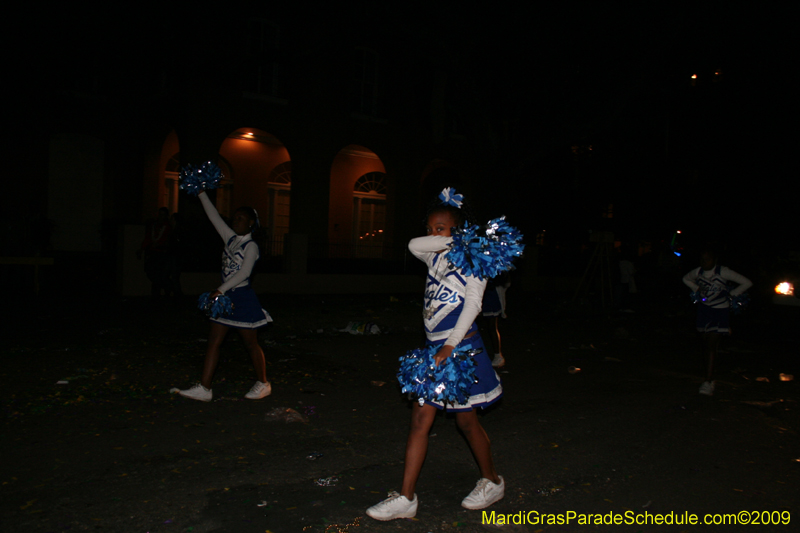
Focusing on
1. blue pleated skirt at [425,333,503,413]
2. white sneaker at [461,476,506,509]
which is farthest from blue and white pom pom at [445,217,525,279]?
white sneaker at [461,476,506,509]

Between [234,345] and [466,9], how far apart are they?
348 inches

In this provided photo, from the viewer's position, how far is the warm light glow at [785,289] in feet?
28.8

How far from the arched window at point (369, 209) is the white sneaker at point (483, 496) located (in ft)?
63.3

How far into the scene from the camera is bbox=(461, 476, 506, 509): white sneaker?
3.53 m

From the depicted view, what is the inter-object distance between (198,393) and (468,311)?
314 centimetres

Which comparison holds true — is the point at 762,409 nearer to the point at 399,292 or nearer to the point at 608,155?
the point at 399,292

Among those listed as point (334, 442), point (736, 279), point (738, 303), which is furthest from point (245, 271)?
point (738, 303)

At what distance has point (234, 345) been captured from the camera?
325 inches

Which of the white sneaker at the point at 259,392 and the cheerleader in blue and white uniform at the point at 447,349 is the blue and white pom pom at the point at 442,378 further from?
the white sneaker at the point at 259,392

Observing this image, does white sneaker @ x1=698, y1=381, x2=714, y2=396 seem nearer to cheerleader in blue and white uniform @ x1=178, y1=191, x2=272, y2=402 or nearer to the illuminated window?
cheerleader in blue and white uniform @ x1=178, y1=191, x2=272, y2=402

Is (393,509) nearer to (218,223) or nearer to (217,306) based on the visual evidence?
(217,306)

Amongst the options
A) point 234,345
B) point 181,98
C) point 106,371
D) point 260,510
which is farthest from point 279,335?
point 181,98

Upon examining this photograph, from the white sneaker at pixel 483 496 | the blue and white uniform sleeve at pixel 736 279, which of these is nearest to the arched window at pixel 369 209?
the blue and white uniform sleeve at pixel 736 279

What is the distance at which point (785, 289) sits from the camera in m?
8.82
